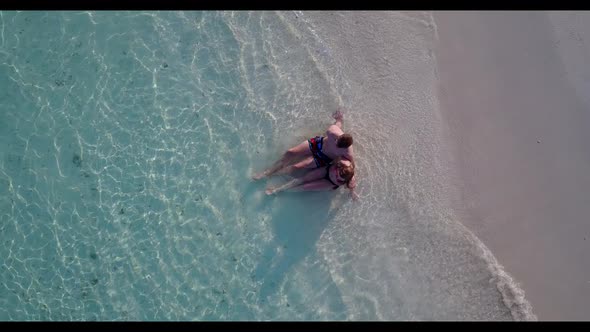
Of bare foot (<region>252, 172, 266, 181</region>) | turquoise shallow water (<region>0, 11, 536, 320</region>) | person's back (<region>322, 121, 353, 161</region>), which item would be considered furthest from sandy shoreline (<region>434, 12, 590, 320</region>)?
bare foot (<region>252, 172, 266, 181</region>)

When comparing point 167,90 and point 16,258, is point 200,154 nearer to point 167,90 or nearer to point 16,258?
point 167,90

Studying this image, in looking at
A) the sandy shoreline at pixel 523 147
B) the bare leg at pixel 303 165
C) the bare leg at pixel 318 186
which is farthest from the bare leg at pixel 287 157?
the sandy shoreline at pixel 523 147

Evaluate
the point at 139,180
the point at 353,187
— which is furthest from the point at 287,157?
the point at 139,180

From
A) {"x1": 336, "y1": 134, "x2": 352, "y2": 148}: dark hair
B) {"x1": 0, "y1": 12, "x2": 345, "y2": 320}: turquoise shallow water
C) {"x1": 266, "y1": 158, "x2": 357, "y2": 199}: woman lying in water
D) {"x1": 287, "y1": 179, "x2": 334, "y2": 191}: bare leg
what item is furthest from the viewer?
{"x1": 0, "y1": 12, "x2": 345, "y2": 320}: turquoise shallow water

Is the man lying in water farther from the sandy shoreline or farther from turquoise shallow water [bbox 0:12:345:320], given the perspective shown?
the sandy shoreline

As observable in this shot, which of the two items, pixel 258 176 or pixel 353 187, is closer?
pixel 353 187

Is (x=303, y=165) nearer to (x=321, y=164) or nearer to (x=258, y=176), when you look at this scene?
(x=321, y=164)
